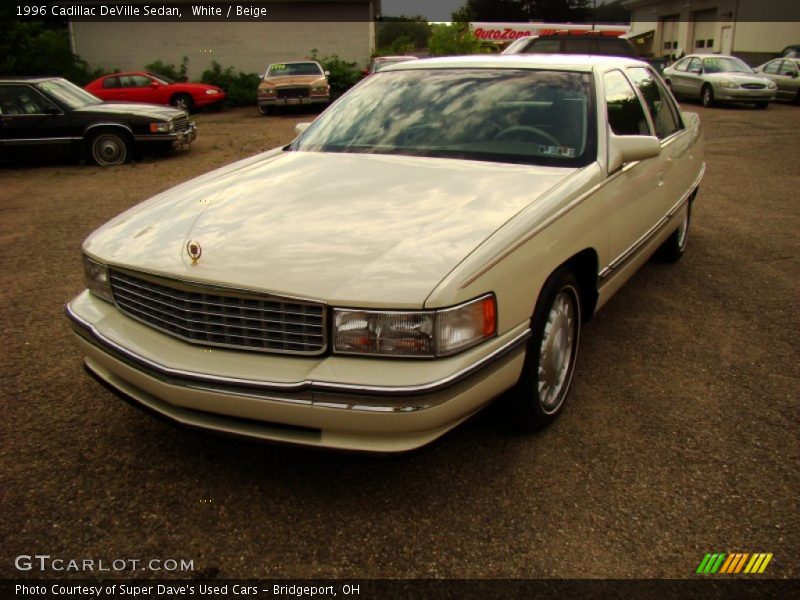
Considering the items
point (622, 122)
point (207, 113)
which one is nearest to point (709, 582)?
point (622, 122)

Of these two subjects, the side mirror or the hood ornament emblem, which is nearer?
the hood ornament emblem

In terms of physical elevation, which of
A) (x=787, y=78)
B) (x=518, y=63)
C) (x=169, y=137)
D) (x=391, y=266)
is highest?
(x=518, y=63)

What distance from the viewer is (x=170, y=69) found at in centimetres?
2405

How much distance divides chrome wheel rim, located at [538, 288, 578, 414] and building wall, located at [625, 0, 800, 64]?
3106 cm

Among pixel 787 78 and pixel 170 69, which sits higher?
pixel 170 69

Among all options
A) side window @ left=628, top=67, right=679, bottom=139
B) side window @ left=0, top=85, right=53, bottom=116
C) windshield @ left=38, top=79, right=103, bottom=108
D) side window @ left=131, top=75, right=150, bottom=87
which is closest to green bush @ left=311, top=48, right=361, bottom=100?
side window @ left=131, top=75, right=150, bottom=87

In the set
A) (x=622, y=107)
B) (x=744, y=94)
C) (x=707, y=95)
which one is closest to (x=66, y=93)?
(x=622, y=107)

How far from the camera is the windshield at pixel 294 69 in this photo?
1931 centimetres

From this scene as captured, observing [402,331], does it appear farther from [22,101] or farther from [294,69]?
[294,69]

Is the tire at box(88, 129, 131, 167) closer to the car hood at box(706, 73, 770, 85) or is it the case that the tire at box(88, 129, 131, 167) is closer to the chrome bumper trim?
the chrome bumper trim

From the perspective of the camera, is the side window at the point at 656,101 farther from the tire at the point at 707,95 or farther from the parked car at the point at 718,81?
the tire at the point at 707,95

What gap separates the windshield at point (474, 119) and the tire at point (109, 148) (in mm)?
8462

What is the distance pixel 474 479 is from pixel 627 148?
1.79 meters

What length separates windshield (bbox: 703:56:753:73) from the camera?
18.8 metres
